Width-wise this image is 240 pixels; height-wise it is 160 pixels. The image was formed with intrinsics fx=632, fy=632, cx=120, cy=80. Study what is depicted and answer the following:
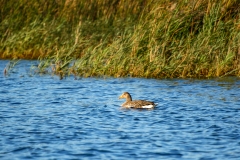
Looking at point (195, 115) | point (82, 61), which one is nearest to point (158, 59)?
point (82, 61)

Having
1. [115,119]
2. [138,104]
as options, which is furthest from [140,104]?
[115,119]

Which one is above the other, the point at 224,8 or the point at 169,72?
the point at 224,8

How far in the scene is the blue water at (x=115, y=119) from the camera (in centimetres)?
988

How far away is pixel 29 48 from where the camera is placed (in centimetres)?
2311

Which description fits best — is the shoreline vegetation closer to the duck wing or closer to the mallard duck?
the mallard duck

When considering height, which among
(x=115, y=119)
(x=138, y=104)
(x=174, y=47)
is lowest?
(x=115, y=119)

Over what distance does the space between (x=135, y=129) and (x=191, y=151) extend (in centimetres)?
201

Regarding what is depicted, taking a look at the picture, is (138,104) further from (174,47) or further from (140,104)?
(174,47)

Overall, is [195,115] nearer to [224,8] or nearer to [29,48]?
[224,8]

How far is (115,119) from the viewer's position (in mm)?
12750

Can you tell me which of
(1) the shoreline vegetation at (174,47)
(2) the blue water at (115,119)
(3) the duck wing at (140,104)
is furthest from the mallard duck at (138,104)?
(1) the shoreline vegetation at (174,47)

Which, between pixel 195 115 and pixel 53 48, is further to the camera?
pixel 53 48

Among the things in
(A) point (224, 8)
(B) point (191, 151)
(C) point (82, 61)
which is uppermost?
(A) point (224, 8)

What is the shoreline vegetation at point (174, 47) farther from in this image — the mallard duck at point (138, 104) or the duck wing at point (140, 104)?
the duck wing at point (140, 104)
